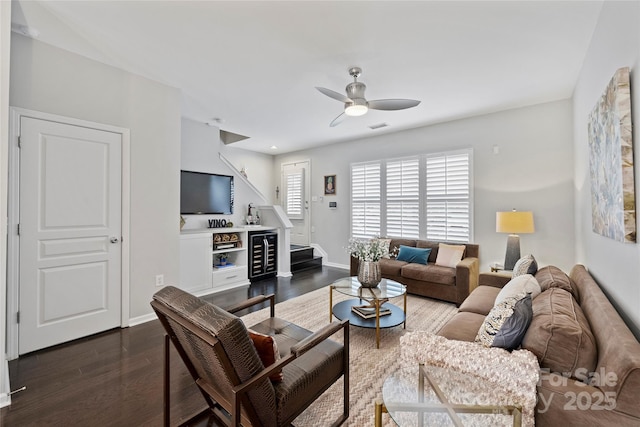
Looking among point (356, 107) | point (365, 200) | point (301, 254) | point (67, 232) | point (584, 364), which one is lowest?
point (301, 254)

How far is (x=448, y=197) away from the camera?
4645mm

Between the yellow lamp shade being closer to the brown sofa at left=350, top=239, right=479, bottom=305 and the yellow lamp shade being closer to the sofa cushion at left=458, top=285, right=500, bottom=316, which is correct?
the brown sofa at left=350, top=239, right=479, bottom=305

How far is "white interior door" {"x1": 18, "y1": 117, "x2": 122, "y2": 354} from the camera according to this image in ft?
8.30

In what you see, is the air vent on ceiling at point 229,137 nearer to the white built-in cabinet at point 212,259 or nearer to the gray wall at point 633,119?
the white built-in cabinet at point 212,259

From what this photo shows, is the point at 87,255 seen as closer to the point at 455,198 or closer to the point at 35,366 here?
the point at 35,366

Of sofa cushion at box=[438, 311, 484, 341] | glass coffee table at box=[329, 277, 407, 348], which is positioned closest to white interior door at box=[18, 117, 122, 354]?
glass coffee table at box=[329, 277, 407, 348]

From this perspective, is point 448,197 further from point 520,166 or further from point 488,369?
point 488,369

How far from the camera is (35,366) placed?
7.63ft

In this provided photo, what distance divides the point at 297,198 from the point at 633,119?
6.00 m

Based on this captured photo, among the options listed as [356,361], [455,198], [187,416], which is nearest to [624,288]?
[356,361]

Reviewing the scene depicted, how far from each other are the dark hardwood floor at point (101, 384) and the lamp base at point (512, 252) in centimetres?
384

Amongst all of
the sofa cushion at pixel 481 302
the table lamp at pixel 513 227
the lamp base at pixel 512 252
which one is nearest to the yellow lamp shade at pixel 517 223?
the table lamp at pixel 513 227

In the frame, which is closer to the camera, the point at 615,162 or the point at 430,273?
the point at 615,162

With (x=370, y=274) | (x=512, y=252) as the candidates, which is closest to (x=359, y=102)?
(x=370, y=274)
